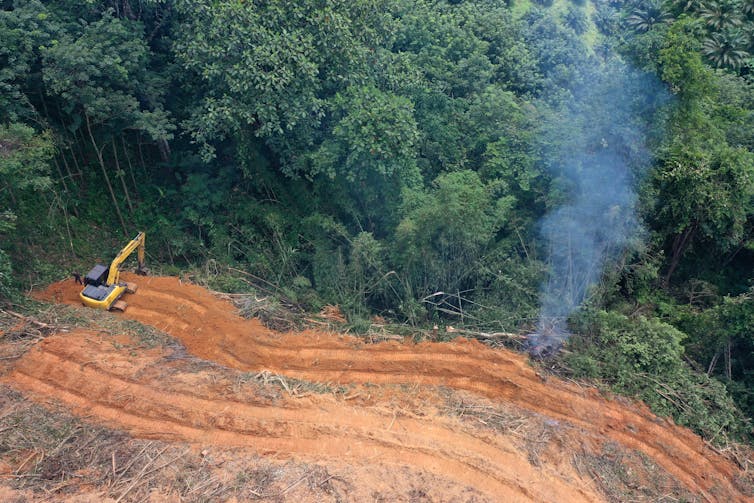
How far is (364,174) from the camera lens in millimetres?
11719

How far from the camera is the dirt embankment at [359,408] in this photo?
7941 millimetres

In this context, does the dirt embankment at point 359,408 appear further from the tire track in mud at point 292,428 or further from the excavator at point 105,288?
the excavator at point 105,288

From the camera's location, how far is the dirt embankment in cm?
794

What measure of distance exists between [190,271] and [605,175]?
883 centimetres

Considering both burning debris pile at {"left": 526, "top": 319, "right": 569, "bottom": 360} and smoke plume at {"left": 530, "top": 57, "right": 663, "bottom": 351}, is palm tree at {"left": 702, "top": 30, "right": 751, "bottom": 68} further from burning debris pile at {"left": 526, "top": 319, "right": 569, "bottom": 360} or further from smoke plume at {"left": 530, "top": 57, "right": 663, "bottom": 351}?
burning debris pile at {"left": 526, "top": 319, "right": 569, "bottom": 360}

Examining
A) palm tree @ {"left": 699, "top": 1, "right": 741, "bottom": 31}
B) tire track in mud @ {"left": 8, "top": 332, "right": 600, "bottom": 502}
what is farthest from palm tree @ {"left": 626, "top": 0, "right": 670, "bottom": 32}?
tire track in mud @ {"left": 8, "top": 332, "right": 600, "bottom": 502}

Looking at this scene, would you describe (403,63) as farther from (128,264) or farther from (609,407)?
(609,407)

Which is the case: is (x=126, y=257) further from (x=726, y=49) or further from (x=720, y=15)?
(x=720, y=15)

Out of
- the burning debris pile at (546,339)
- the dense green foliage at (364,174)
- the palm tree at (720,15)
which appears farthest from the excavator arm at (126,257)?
the palm tree at (720,15)

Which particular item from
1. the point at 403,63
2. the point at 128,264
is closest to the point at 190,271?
the point at 128,264

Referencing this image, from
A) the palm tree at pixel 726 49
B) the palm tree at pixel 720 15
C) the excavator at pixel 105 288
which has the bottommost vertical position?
the excavator at pixel 105 288

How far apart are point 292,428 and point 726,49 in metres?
16.9

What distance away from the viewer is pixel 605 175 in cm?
1098

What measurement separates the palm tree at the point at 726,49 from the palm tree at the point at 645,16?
5.65ft
